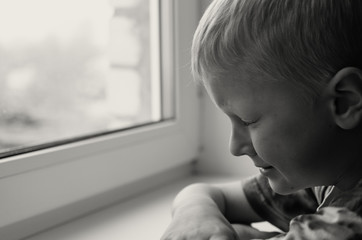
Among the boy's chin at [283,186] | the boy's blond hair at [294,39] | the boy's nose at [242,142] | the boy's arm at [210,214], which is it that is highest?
the boy's blond hair at [294,39]

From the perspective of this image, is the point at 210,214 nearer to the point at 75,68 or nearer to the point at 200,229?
the point at 200,229

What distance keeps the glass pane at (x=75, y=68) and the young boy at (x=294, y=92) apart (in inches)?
11.4

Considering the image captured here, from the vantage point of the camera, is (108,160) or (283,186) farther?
(108,160)

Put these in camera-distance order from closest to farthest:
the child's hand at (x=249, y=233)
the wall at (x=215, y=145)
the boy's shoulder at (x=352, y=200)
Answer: the boy's shoulder at (x=352, y=200) → the child's hand at (x=249, y=233) → the wall at (x=215, y=145)

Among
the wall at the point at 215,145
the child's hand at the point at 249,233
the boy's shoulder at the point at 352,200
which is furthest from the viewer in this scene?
the wall at the point at 215,145

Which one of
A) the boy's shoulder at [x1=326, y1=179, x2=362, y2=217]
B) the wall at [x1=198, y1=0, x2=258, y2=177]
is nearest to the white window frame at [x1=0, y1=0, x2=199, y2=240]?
the wall at [x1=198, y1=0, x2=258, y2=177]

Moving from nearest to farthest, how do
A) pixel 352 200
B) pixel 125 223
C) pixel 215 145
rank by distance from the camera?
pixel 352 200 < pixel 125 223 < pixel 215 145

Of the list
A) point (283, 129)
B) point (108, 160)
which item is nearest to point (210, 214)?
point (283, 129)

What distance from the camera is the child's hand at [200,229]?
0.64 meters

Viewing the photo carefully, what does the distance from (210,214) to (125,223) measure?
0.19 metres

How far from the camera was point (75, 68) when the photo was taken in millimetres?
939

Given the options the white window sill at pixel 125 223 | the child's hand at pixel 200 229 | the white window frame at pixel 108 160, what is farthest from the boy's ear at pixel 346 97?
the white window frame at pixel 108 160

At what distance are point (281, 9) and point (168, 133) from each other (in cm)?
52

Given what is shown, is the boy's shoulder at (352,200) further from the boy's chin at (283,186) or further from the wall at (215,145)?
the wall at (215,145)
